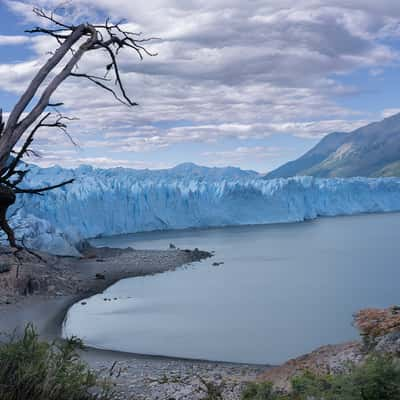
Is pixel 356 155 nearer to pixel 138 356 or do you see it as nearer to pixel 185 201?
pixel 185 201

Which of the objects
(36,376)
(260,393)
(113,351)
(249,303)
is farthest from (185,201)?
(36,376)

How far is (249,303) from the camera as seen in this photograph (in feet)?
51.6

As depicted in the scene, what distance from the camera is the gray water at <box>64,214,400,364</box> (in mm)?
11781

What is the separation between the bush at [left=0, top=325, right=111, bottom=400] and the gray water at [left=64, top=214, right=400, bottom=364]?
7.51 m

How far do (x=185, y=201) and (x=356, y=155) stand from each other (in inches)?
3024

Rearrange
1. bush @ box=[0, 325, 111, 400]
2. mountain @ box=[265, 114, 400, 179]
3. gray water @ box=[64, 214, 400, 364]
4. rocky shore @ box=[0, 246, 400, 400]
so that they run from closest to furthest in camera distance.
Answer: bush @ box=[0, 325, 111, 400] → rocky shore @ box=[0, 246, 400, 400] → gray water @ box=[64, 214, 400, 364] → mountain @ box=[265, 114, 400, 179]

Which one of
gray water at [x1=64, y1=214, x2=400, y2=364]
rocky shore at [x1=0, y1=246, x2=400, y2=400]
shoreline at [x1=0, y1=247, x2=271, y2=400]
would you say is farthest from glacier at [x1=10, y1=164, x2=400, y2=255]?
rocky shore at [x1=0, y1=246, x2=400, y2=400]

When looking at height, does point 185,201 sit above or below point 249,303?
above

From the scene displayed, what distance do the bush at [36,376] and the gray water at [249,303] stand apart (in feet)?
24.6

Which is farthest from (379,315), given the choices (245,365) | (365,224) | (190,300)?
(365,224)

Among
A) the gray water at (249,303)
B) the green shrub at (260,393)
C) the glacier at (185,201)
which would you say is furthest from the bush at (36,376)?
the glacier at (185,201)

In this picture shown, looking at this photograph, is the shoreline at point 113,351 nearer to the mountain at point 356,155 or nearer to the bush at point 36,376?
the bush at point 36,376

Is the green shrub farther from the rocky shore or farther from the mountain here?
the mountain

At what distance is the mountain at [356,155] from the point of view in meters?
98.4
